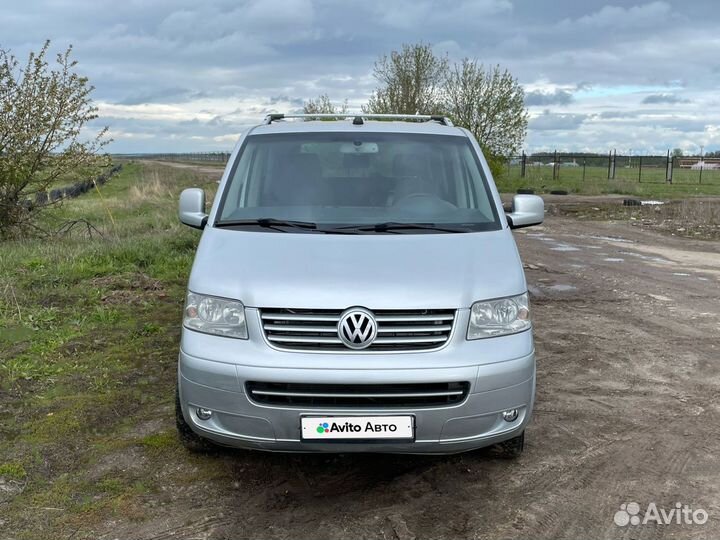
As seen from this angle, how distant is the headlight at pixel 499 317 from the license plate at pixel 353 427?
1.84ft

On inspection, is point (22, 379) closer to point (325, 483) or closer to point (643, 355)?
point (325, 483)

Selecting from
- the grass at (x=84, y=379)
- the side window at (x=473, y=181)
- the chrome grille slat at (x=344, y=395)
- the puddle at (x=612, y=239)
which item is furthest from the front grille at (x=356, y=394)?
the puddle at (x=612, y=239)

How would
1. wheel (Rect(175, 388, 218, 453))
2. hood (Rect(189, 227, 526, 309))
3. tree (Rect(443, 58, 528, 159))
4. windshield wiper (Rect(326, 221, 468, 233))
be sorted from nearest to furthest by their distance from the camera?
hood (Rect(189, 227, 526, 309))
wheel (Rect(175, 388, 218, 453))
windshield wiper (Rect(326, 221, 468, 233))
tree (Rect(443, 58, 528, 159))

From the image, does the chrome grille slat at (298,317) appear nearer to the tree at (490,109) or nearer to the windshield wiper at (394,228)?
the windshield wiper at (394,228)

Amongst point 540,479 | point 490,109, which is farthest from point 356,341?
point 490,109

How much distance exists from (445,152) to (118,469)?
2.91m

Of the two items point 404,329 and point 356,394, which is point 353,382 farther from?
point 404,329

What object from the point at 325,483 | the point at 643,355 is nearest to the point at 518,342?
the point at 325,483

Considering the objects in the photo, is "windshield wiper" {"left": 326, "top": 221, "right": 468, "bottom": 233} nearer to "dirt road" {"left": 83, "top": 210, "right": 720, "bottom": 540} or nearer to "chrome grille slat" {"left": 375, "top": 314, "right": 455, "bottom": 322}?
"chrome grille slat" {"left": 375, "top": 314, "right": 455, "bottom": 322}

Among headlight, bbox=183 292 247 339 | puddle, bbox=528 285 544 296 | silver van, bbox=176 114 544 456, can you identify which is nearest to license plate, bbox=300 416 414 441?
silver van, bbox=176 114 544 456

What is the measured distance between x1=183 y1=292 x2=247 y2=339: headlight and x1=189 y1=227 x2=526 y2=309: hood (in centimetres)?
5

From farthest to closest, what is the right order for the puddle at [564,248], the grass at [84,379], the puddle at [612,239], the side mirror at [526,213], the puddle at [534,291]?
the puddle at [612,239] → the puddle at [564,248] → the puddle at [534,291] → the side mirror at [526,213] → the grass at [84,379]

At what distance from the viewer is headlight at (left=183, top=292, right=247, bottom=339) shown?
3438 mm

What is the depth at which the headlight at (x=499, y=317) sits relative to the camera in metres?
3.45
